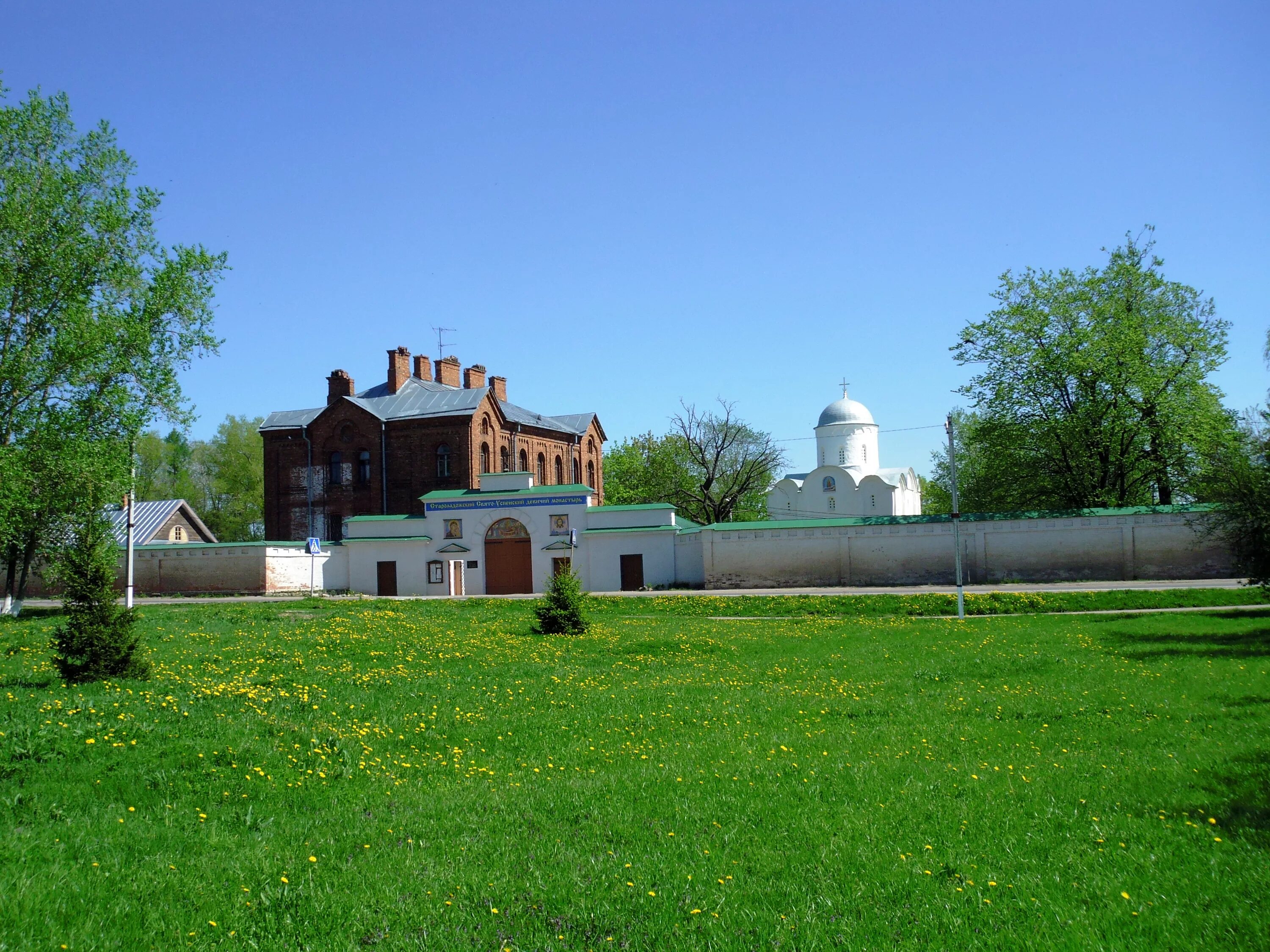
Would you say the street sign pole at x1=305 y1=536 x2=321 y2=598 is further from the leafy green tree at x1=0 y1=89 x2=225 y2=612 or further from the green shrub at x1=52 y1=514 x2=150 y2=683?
the green shrub at x1=52 y1=514 x2=150 y2=683

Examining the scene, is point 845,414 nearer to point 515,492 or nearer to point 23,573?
point 515,492

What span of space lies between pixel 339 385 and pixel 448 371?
Answer: 23.1 ft

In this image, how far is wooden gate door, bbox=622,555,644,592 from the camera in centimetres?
4259

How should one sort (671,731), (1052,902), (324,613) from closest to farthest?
(1052,902) → (671,731) → (324,613)

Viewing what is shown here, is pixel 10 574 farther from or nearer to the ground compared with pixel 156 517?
nearer to the ground

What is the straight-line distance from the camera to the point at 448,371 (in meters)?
57.6

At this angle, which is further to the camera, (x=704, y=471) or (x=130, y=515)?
(x=704, y=471)

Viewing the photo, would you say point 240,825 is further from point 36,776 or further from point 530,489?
point 530,489

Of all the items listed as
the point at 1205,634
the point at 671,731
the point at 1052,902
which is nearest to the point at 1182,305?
the point at 1205,634

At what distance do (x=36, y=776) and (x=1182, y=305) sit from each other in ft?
159

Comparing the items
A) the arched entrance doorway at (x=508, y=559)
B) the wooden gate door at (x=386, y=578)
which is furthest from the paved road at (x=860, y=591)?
the wooden gate door at (x=386, y=578)

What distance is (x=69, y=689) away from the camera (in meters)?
10.7

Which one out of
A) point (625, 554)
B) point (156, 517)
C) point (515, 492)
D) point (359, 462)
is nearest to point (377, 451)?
point (359, 462)

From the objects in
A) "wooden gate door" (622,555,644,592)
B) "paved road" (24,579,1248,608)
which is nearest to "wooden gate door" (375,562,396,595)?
"paved road" (24,579,1248,608)
